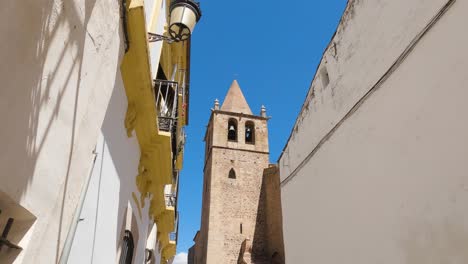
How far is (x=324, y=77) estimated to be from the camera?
695cm

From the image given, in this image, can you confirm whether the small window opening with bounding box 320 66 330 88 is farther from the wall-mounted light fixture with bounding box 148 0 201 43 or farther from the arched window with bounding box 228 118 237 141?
the arched window with bounding box 228 118 237 141

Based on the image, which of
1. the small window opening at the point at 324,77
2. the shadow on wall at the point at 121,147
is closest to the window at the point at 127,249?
the shadow on wall at the point at 121,147

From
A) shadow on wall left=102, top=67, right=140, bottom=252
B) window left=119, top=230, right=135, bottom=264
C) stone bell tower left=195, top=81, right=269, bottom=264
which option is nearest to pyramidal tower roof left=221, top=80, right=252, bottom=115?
stone bell tower left=195, top=81, right=269, bottom=264

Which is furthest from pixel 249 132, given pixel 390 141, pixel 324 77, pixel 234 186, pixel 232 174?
pixel 390 141

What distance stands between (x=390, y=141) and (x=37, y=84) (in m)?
3.97

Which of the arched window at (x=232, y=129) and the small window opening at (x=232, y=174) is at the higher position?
the arched window at (x=232, y=129)

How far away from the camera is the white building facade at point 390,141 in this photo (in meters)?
3.43

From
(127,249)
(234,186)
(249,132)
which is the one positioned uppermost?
(249,132)

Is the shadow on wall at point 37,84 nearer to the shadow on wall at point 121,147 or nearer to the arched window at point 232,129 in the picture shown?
the shadow on wall at point 121,147

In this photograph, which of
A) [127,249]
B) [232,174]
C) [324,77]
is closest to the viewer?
[127,249]

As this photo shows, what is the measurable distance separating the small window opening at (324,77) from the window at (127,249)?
443cm

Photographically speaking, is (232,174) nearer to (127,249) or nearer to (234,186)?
(234,186)

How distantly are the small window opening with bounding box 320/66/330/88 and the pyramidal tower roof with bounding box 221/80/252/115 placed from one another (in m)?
19.9

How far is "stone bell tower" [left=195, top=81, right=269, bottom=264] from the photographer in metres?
21.2
